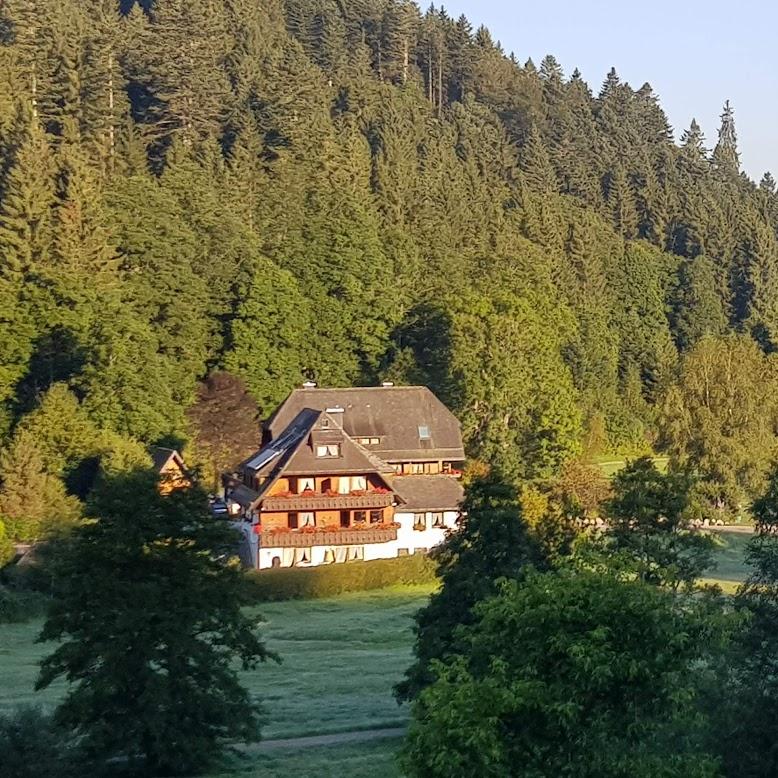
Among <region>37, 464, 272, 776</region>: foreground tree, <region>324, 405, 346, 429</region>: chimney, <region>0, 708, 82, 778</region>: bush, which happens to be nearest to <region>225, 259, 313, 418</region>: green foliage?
<region>324, 405, 346, 429</region>: chimney

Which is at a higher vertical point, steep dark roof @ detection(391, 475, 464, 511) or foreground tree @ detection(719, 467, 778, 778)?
steep dark roof @ detection(391, 475, 464, 511)

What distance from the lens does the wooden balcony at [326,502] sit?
192ft

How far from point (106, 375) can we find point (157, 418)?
3233mm

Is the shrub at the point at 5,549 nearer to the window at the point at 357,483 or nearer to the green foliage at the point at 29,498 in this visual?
the green foliage at the point at 29,498

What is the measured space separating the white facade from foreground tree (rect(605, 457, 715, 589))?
94.6ft

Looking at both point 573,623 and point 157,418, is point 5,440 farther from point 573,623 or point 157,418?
point 573,623

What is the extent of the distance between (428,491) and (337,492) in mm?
5542

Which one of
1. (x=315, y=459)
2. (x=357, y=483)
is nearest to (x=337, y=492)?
(x=357, y=483)

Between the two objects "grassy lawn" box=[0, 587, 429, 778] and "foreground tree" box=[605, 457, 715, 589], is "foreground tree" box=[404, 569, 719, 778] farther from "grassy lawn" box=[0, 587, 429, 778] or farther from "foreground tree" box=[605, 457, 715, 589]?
"foreground tree" box=[605, 457, 715, 589]

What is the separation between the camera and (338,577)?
52.3 metres

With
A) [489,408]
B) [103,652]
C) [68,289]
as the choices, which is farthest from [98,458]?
[103,652]

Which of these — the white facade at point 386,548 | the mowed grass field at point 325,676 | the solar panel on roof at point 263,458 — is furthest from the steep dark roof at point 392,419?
the mowed grass field at point 325,676

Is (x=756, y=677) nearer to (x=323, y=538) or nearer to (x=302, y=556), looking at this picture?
(x=323, y=538)

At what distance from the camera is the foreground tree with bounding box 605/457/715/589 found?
27.1 metres
